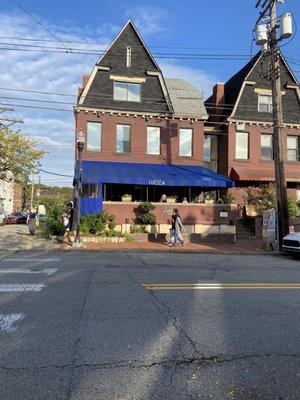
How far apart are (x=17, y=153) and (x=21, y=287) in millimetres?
38782

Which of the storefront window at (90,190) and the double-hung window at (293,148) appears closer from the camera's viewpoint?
the storefront window at (90,190)

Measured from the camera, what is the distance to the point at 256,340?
20.3 feet

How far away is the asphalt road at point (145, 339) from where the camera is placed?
15.2 feet

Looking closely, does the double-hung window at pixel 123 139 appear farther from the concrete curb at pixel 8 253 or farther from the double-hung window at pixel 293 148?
the concrete curb at pixel 8 253

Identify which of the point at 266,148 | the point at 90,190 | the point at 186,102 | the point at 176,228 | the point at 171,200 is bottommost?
the point at 176,228

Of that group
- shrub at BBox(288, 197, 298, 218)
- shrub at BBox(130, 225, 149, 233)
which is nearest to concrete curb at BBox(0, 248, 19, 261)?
shrub at BBox(130, 225, 149, 233)

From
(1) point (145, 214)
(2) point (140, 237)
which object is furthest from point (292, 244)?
(1) point (145, 214)

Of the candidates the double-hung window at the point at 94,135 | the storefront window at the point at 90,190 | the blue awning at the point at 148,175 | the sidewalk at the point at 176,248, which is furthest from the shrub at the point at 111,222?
the double-hung window at the point at 94,135

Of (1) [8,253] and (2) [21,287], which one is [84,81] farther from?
(2) [21,287]

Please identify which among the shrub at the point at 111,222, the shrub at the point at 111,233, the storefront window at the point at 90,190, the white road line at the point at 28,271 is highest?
the storefront window at the point at 90,190

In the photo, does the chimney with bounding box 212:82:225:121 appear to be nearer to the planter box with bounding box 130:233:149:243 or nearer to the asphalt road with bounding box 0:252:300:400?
the planter box with bounding box 130:233:149:243

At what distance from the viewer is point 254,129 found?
30.2 m

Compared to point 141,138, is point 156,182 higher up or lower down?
lower down

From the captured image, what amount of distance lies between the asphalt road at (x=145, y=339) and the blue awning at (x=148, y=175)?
44.0 ft
